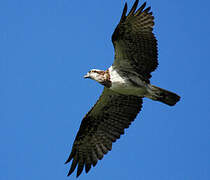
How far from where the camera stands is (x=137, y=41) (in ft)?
31.6

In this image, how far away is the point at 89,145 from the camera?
1092cm

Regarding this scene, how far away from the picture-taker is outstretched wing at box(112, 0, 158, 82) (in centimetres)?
952

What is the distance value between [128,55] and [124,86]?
2.53 ft

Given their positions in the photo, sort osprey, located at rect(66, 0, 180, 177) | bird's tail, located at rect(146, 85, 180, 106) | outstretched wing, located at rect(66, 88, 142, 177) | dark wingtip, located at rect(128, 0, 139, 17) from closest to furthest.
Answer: dark wingtip, located at rect(128, 0, 139, 17) → osprey, located at rect(66, 0, 180, 177) → bird's tail, located at rect(146, 85, 180, 106) → outstretched wing, located at rect(66, 88, 142, 177)

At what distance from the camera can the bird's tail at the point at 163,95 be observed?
32.1ft

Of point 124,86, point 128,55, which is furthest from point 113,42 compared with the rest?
point 124,86

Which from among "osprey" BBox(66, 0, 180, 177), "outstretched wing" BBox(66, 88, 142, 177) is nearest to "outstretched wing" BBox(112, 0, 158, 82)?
"osprey" BBox(66, 0, 180, 177)

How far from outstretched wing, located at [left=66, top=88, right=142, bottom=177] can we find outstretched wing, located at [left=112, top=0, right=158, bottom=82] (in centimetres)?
116

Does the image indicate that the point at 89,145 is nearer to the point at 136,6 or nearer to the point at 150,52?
the point at 150,52

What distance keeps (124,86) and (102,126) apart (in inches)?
66.0

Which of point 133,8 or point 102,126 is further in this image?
point 102,126

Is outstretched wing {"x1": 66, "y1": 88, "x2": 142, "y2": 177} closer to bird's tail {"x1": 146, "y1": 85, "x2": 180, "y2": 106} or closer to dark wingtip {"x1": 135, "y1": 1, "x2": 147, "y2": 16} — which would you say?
bird's tail {"x1": 146, "y1": 85, "x2": 180, "y2": 106}

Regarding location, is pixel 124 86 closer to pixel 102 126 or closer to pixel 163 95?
pixel 163 95

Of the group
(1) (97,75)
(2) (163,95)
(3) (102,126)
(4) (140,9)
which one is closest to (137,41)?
(4) (140,9)
